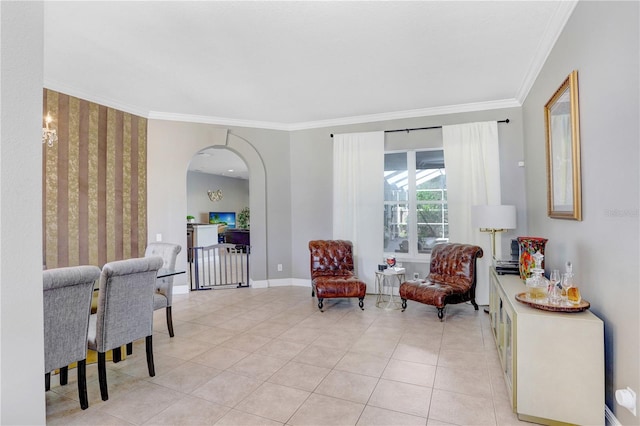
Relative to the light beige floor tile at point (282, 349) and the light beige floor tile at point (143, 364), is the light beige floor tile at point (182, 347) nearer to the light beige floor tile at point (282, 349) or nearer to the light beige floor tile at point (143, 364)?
the light beige floor tile at point (143, 364)

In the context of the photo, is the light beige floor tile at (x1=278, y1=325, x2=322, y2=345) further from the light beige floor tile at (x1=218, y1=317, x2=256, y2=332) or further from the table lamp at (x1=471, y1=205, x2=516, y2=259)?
the table lamp at (x1=471, y1=205, x2=516, y2=259)

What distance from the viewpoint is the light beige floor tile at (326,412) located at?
209cm

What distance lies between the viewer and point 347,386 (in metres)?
2.51

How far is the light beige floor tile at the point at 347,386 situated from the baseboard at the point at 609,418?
1.40 metres

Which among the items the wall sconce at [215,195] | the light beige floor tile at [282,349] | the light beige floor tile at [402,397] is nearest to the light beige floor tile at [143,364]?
the light beige floor tile at [282,349]

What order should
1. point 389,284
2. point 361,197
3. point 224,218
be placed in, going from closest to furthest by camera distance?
point 389,284, point 361,197, point 224,218

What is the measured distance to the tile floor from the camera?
216cm

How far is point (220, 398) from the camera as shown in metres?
2.36

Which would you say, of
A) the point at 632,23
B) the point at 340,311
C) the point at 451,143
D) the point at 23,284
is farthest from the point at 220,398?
the point at 451,143

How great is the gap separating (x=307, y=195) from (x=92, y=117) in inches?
130

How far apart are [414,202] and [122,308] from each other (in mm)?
4210

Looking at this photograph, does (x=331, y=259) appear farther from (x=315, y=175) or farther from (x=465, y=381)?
(x=465, y=381)

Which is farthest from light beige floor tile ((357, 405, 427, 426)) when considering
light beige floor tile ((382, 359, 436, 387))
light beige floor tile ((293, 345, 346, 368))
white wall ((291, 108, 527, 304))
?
white wall ((291, 108, 527, 304))

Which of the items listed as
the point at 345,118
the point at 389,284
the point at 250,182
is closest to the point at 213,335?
the point at 389,284
